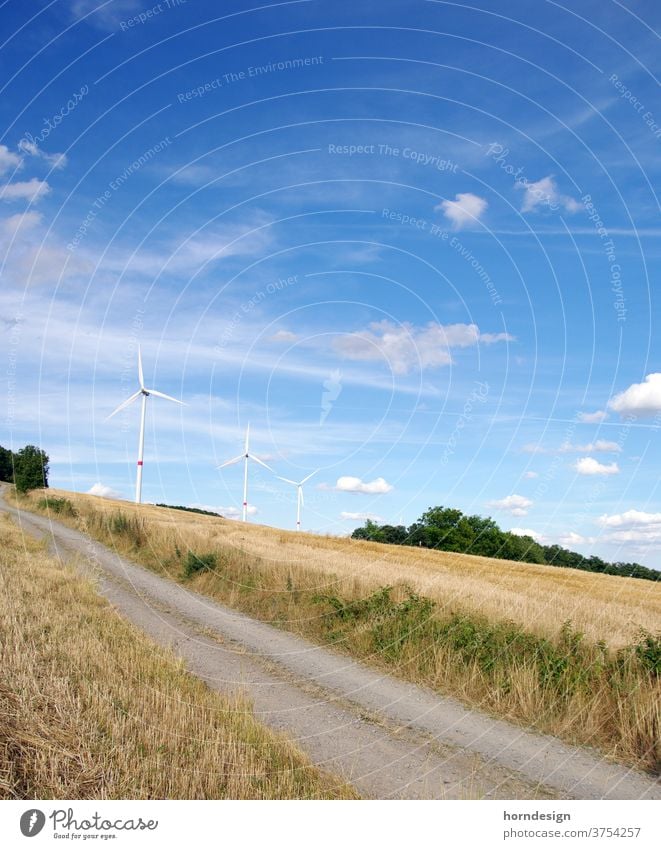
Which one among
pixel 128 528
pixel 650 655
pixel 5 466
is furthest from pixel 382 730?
pixel 5 466

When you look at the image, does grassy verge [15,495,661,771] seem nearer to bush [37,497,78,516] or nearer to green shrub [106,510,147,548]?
green shrub [106,510,147,548]

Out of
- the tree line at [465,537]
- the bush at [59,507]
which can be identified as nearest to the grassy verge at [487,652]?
the bush at [59,507]

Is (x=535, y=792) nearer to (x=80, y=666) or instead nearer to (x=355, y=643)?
(x=80, y=666)

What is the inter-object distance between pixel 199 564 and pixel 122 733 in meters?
19.4

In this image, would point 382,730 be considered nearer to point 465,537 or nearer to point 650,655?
point 650,655

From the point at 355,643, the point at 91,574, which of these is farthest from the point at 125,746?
the point at 91,574

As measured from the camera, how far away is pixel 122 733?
7.58 metres

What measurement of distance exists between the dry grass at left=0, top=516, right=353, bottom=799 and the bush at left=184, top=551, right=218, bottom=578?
13.9 meters

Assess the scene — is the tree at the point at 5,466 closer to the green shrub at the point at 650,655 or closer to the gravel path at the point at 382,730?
the gravel path at the point at 382,730

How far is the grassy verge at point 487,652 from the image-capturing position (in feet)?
35.0

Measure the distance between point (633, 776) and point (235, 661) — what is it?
847cm

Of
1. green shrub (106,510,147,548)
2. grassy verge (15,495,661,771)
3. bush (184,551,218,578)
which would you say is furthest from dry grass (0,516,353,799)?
green shrub (106,510,147,548)

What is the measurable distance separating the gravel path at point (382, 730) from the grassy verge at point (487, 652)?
52cm

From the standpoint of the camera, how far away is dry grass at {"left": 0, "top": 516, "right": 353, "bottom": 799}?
21.6 feet
